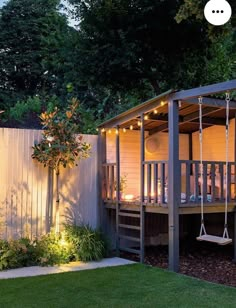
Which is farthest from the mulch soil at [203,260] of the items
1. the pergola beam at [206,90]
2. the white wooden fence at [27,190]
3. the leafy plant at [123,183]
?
the pergola beam at [206,90]

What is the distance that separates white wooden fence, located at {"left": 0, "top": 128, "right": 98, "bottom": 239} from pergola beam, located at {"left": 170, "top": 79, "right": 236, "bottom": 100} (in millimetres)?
2391

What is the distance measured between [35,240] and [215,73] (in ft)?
26.9

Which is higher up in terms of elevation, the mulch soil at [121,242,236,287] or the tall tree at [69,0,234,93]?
the tall tree at [69,0,234,93]

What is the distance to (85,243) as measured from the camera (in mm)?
7402

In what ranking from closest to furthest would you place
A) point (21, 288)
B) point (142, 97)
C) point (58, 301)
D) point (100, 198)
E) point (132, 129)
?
1. point (58, 301)
2. point (21, 288)
3. point (100, 198)
4. point (132, 129)
5. point (142, 97)

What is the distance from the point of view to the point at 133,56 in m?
11.7

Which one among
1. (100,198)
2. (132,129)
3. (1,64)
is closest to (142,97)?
(132,129)

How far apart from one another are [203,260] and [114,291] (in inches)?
118

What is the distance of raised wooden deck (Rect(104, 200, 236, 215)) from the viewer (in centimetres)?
699

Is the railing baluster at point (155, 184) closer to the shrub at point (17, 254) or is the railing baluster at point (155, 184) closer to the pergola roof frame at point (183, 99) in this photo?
the pergola roof frame at point (183, 99)

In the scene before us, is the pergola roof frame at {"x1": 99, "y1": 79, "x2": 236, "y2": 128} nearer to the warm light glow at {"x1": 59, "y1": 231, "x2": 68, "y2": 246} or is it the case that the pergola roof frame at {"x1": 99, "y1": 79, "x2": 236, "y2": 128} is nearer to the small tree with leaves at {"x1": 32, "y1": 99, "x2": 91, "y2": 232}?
the small tree with leaves at {"x1": 32, "y1": 99, "x2": 91, "y2": 232}

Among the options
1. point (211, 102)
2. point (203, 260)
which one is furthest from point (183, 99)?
point (203, 260)

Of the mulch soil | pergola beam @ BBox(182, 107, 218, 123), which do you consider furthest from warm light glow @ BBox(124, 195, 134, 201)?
pergola beam @ BBox(182, 107, 218, 123)

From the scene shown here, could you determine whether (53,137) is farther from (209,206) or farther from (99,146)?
(209,206)
